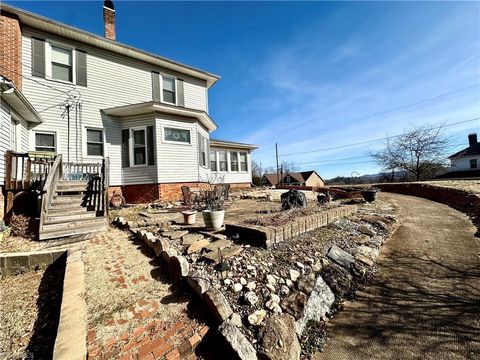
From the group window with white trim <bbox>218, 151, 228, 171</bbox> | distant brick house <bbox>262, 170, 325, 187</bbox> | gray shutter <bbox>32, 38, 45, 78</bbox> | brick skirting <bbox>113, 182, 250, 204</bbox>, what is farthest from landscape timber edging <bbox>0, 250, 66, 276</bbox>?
distant brick house <bbox>262, 170, 325, 187</bbox>

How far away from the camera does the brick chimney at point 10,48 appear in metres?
7.39

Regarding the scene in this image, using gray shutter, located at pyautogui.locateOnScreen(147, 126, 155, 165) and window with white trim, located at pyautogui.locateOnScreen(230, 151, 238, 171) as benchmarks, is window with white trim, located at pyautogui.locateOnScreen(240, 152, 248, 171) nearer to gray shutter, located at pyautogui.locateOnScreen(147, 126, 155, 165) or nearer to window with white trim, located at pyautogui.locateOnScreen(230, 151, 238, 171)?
window with white trim, located at pyautogui.locateOnScreen(230, 151, 238, 171)

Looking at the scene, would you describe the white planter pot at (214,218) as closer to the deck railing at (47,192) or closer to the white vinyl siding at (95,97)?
the deck railing at (47,192)

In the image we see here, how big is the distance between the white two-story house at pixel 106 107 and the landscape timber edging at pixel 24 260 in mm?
5081

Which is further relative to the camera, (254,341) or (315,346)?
(315,346)

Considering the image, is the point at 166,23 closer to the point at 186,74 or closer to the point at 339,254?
the point at 186,74

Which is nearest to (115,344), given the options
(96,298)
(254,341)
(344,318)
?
(96,298)

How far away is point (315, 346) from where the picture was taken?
91.4 inches

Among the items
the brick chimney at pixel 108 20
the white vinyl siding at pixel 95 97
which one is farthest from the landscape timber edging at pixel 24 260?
the brick chimney at pixel 108 20

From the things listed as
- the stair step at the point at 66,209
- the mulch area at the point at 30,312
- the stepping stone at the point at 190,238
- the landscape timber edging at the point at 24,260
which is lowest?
the mulch area at the point at 30,312

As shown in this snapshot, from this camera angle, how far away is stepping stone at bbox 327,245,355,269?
3.62m

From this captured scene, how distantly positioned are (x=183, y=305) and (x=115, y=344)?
69 cm

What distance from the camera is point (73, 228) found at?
514 cm

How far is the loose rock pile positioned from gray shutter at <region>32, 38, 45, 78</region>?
8518mm
